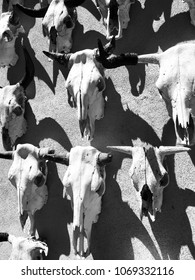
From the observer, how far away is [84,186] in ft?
8.02

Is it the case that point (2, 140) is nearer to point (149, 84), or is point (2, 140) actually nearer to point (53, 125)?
point (53, 125)

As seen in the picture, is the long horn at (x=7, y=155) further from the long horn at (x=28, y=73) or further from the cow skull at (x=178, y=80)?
the cow skull at (x=178, y=80)

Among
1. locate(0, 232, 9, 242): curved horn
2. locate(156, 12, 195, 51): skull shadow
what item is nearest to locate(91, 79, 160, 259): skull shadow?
locate(156, 12, 195, 51): skull shadow

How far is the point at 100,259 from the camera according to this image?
8.28 feet

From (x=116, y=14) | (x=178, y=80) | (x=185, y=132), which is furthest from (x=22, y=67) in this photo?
(x=185, y=132)

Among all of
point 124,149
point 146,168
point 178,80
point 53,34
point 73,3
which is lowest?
point 146,168

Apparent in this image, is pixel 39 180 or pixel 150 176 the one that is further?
pixel 39 180

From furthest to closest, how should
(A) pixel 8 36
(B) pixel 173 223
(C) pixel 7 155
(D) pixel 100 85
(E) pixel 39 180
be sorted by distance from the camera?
(A) pixel 8 36, (C) pixel 7 155, (E) pixel 39 180, (D) pixel 100 85, (B) pixel 173 223

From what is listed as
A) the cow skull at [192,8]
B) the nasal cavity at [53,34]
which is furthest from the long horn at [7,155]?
the cow skull at [192,8]

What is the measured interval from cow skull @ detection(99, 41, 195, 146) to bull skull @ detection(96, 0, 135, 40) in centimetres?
33

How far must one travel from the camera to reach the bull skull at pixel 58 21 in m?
2.92

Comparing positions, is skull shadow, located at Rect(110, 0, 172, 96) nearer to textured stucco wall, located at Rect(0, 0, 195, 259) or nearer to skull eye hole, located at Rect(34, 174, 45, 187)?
textured stucco wall, located at Rect(0, 0, 195, 259)

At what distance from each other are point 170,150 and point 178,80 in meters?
0.29

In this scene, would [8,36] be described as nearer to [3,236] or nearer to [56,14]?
[56,14]
